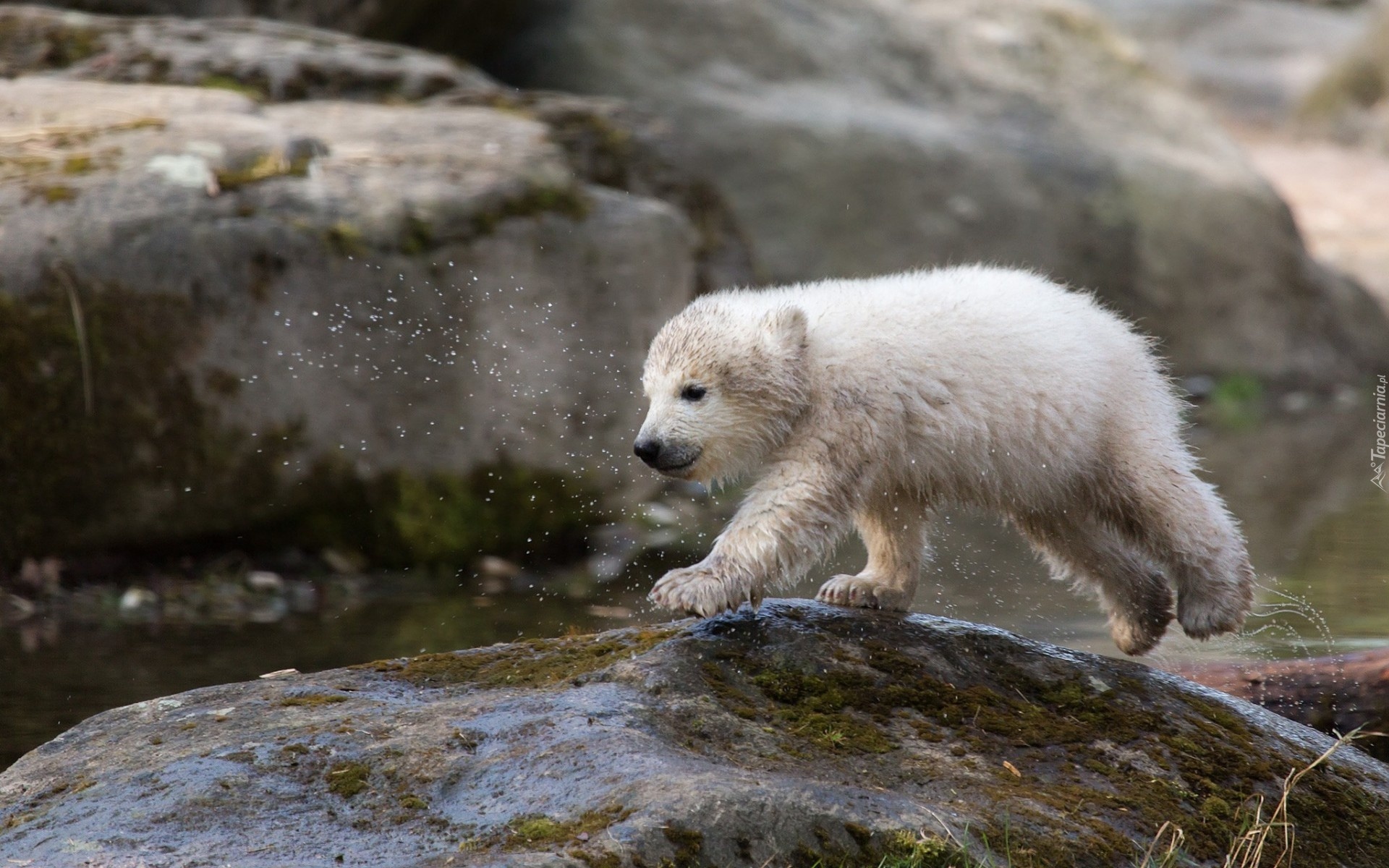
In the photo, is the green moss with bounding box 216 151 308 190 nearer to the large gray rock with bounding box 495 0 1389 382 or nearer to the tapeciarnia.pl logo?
the large gray rock with bounding box 495 0 1389 382

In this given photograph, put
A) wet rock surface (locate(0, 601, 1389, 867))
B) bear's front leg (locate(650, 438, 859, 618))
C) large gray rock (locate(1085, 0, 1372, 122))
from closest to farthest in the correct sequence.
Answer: wet rock surface (locate(0, 601, 1389, 867)), bear's front leg (locate(650, 438, 859, 618)), large gray rock (locate(1085, 0, 1372, 122))

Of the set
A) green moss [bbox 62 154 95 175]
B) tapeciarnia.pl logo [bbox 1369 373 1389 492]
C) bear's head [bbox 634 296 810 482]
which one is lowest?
tapeciarnia.pl logo [bbox 1369 373 1389 492]

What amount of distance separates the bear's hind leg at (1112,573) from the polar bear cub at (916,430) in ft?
0.05

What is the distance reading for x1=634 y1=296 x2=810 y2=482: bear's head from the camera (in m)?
4.39

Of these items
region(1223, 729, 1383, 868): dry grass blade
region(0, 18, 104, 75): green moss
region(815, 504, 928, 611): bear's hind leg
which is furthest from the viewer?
region(0, 18, 104, 75): green moss

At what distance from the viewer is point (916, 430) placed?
4371 millimetres

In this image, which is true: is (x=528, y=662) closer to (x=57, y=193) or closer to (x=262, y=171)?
(x=57, y=193)

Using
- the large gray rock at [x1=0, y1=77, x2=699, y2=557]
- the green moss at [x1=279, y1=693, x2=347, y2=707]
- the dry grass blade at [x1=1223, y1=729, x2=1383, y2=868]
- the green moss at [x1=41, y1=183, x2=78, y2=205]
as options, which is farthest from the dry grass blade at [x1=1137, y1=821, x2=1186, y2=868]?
the green moss at [x1=41, y1=183, x2=78, y2=205]

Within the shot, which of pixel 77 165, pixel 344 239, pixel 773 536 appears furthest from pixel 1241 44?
pixel 773 536

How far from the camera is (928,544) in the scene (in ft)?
16.1

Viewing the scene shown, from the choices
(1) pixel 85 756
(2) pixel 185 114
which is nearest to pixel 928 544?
(1) pixel 85 756

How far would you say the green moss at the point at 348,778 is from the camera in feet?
10.7

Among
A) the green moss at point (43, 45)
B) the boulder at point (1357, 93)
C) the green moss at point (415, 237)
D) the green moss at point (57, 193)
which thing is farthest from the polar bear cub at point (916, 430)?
the boulder at point (1357, 93)

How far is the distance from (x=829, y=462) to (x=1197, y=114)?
1517 centimetres
